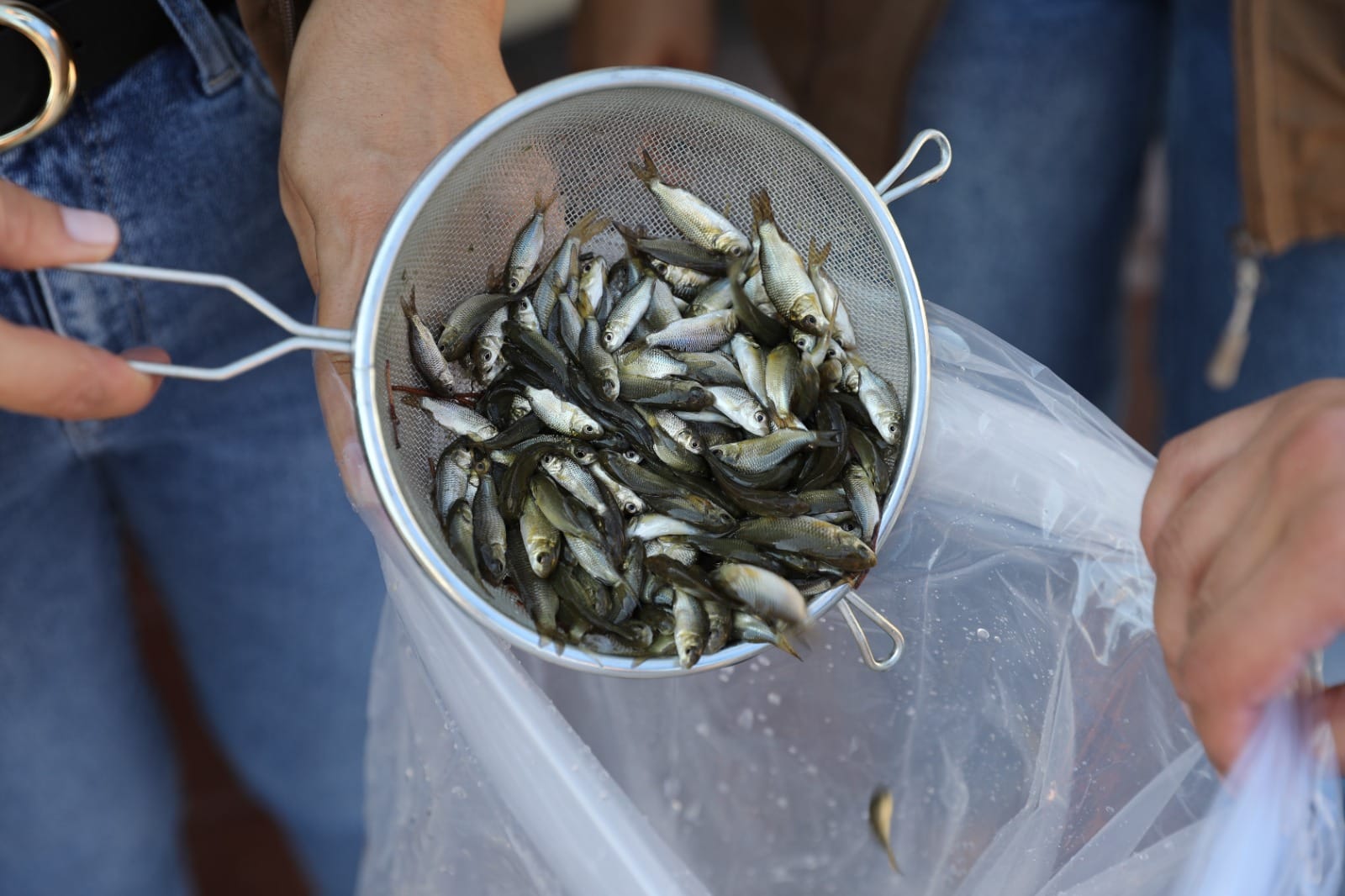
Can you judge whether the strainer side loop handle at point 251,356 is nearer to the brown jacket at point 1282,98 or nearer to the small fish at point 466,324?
the small fish at point 466,324

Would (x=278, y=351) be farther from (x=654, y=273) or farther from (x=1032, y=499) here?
(x=1032, y=499)

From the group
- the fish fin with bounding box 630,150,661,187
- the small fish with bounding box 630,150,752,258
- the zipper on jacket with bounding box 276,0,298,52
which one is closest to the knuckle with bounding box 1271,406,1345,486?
the small fish with bounding box 630,150,752,258

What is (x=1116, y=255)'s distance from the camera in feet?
5.89

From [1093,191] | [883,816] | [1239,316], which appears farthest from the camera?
[1093,191]

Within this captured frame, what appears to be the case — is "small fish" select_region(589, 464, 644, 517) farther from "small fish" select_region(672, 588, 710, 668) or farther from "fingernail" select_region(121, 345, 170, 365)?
"fingernail" select_region(121, 345, 170, 365)

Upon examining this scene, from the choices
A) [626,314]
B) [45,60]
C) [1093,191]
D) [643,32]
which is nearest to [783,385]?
[626,314]

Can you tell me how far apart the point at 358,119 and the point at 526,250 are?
0.61 feet

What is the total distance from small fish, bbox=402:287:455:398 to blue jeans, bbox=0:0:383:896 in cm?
28

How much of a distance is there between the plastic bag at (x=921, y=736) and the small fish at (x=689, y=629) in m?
0.12

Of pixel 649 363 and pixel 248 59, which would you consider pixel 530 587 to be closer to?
pixel 649 363

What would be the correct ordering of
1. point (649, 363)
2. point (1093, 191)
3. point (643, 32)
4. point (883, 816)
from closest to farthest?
point (649, 363), point (883, 816), point (643, 32), point (1093, 191)

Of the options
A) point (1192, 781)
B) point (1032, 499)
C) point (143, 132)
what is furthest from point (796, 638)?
point (143, 132)

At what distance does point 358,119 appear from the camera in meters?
0.89

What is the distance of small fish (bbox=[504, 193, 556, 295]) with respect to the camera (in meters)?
0.95
